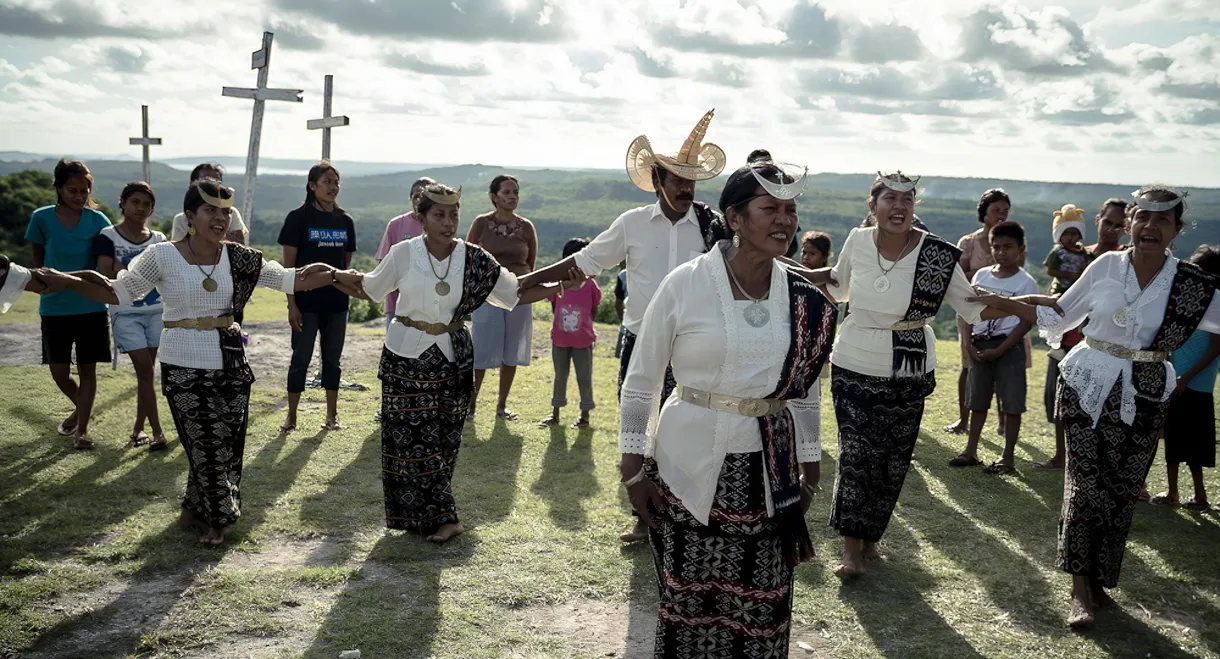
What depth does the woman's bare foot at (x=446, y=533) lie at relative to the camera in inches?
223

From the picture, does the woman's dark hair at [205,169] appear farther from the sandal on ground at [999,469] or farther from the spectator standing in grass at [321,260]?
the sandal on ground at [999,469]

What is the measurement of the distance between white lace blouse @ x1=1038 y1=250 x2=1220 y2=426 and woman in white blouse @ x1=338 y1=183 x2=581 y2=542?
280 cm

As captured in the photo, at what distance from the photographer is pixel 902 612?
16.2ft

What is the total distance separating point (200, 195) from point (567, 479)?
11.1 ft

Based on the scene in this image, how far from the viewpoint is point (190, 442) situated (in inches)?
216

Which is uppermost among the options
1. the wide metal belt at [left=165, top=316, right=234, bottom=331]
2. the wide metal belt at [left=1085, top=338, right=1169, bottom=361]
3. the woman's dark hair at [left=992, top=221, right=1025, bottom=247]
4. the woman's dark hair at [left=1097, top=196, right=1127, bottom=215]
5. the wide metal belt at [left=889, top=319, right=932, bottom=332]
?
the woman's dark hair at [left=1097, top=196, right=1127, bottom=215]

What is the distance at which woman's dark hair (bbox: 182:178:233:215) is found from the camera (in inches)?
208

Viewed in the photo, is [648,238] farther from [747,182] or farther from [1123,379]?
[1123,379]

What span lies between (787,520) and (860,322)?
2.26 meters

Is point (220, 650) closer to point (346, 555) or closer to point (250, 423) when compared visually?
point (346, 555)

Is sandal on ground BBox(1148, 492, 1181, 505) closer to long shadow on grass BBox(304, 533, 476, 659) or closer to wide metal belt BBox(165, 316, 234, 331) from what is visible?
long shadow on grass BBox(304, 533, 476, 659)

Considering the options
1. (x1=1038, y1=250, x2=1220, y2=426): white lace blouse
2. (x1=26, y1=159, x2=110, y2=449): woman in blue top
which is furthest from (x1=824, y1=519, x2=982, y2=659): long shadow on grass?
(x1=26, y1=159, x2=110, y2=449): woman in blue top

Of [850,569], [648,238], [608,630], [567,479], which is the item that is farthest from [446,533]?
[850,569]

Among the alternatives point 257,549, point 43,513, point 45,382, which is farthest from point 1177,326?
point 45,382
